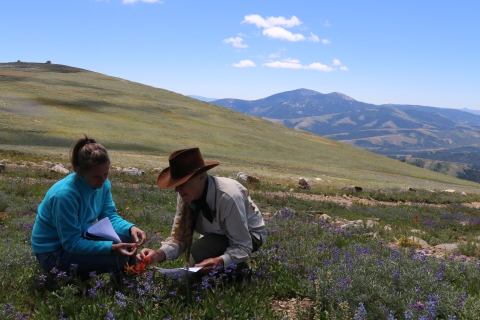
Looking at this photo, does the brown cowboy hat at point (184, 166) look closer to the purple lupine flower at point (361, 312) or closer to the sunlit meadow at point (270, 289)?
the sunlit meadow at point (270, 289)

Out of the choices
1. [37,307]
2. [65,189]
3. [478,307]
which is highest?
[65,189]

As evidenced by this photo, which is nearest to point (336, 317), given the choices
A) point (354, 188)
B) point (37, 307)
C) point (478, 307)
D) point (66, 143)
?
point (478, 307)

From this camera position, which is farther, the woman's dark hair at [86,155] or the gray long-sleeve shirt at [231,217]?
the gray long-sleeve shirt at [231,217]

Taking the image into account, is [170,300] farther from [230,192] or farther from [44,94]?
[44,94]

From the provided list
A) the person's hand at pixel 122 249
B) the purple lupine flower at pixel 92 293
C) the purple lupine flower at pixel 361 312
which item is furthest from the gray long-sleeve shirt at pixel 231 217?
the purple lupine flower at pixel 361 312

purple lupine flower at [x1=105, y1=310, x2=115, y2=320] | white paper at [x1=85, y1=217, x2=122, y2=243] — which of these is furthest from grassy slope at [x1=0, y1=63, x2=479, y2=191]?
purple lupine flower at [x1=105, y1=310, x2=115, y2=320]

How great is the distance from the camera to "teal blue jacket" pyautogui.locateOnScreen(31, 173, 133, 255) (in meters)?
4.04

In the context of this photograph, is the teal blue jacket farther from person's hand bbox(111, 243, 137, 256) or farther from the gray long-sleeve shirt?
the gray long-sleeve shirt

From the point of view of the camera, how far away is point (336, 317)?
355 cm

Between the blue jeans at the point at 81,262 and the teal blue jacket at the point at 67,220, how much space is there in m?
0.09

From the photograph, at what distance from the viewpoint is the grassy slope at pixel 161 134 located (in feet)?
120

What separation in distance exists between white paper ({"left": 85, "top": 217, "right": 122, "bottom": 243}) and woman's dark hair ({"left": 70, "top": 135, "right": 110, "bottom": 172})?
0.62 m

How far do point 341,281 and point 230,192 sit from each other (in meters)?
1.43

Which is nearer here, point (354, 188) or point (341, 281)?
point (341, 281)
